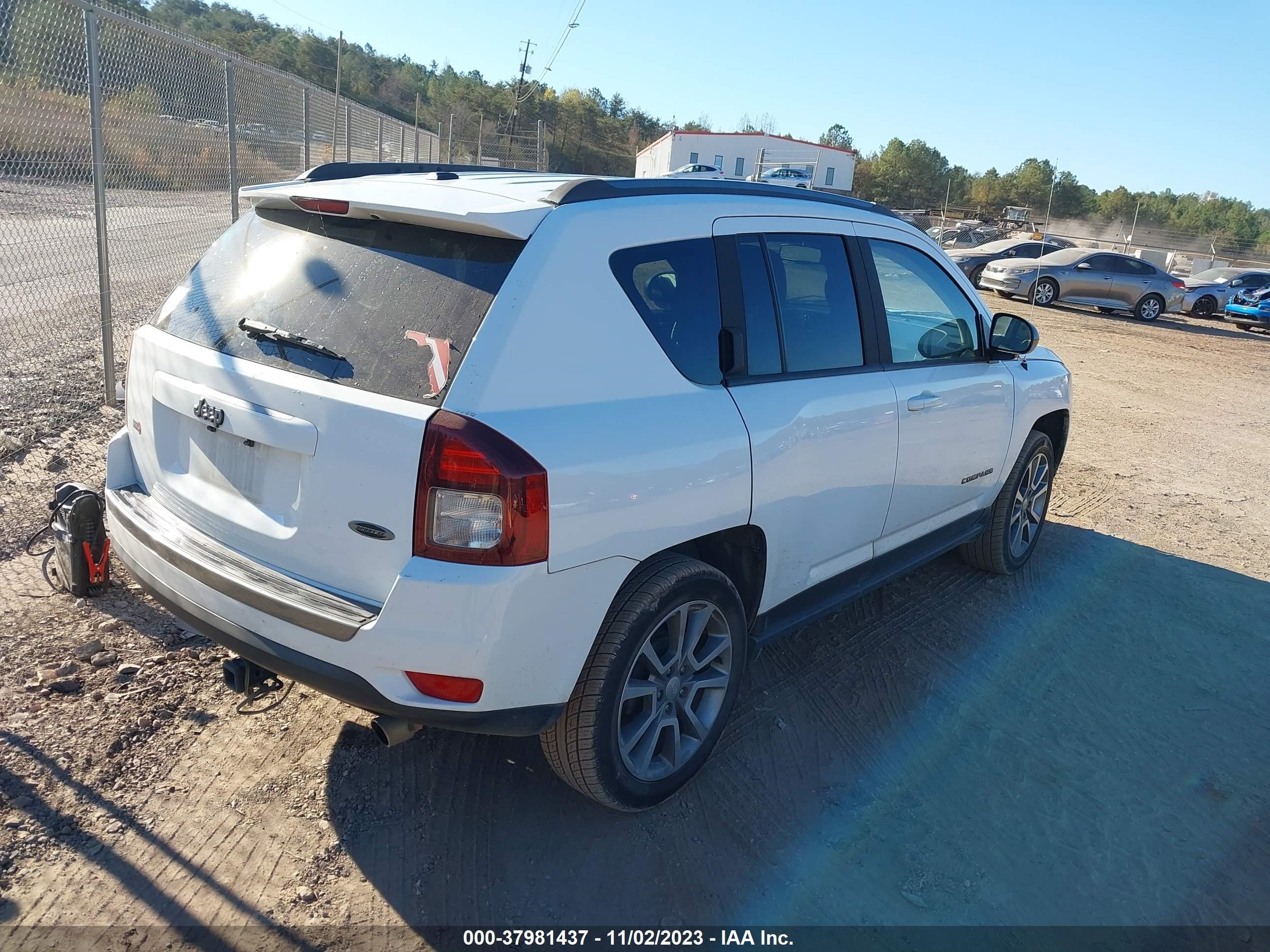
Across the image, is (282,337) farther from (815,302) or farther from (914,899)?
(914,899)

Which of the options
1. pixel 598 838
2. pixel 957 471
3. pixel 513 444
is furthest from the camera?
pixel 957 471

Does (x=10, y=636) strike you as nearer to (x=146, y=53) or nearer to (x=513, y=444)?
(x=513, y=444)

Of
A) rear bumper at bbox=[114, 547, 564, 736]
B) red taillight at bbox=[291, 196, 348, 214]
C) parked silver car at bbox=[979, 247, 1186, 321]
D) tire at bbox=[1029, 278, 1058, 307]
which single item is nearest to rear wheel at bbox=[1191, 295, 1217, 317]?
parked silver car at bbox=[979, 247, 1186, 321]

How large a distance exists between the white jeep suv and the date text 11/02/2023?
1.43ft

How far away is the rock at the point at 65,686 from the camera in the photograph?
3479 mm

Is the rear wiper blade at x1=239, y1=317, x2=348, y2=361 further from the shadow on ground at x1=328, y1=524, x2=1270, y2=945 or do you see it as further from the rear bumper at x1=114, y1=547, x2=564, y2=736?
the shadow on ground at x1=328, y1=524, x2=1270, y2=945

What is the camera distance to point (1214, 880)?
3.10m

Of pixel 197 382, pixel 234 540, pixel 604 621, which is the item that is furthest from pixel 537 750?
pixel 197 382

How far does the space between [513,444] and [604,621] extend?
0.68 meters

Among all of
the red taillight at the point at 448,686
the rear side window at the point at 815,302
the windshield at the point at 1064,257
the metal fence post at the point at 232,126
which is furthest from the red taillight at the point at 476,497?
the windshield at the point at 1064,257

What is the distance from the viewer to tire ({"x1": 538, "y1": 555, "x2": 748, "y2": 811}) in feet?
9.29

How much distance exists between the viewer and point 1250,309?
23734mm

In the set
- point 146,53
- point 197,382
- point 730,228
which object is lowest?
point 197,382

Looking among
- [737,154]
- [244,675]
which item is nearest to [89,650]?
[244,675]
